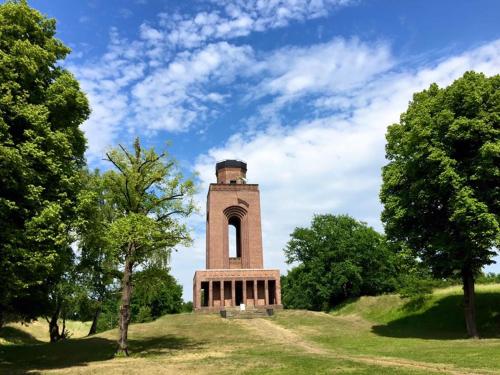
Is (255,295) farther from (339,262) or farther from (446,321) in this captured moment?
(446,321)

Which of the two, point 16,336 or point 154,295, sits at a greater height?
point 154,295

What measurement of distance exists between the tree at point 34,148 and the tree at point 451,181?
58.4ft

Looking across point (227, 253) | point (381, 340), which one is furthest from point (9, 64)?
point (227, 253)

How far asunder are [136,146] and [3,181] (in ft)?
31.1

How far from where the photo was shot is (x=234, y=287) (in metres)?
46.1

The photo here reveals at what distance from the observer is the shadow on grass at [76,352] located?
19.6 metres

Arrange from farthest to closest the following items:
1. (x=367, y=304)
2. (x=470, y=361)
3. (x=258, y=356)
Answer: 1. (x=367, y=304)
2. (x=258, y=356)
3. (x=470, y=361)

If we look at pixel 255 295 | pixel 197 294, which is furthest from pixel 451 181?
pixel 197 294

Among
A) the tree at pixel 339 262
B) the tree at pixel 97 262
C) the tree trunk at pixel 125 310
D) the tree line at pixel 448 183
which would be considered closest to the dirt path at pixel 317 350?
the tree line at pixel 448 183

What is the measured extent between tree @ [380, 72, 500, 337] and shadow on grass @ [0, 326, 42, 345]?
35730 mm

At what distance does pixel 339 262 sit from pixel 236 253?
12.8 m

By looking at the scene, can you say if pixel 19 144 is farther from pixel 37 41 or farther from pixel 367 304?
pixel 367 304

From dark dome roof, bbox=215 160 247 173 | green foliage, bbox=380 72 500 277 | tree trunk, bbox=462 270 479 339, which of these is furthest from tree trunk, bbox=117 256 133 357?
dark dome roof, bbox=215 160 247 173

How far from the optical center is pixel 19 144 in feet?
54.3
